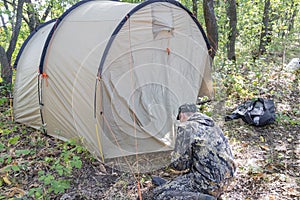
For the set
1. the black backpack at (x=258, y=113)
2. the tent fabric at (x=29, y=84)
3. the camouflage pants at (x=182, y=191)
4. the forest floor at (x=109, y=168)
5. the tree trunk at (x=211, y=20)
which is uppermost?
the tree trunk at (x=211, y=20)

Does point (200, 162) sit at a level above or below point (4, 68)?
below

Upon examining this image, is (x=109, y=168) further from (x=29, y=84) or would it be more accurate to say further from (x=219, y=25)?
(x=219, y=25)

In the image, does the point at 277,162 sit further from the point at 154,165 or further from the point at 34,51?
the point at 34,51

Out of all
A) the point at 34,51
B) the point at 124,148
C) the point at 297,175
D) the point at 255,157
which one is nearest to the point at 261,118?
the point at 255,157

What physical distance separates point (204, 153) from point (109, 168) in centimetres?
159

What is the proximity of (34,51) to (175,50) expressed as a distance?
2620mm

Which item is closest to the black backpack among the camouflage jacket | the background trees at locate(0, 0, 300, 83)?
the background trees at locate(0, 0, 300, 83)

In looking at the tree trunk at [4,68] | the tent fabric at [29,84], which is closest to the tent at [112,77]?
the tent fabric at [29,84]

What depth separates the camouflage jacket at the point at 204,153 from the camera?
2.81 metres

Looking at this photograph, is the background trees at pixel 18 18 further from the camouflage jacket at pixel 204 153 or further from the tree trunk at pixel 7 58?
the camouflage jacket at pixel 204 153

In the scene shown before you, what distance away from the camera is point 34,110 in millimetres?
5000

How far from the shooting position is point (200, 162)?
2822mm

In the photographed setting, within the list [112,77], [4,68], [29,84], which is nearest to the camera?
[112,77]

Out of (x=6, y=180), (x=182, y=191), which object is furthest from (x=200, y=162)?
(x=6, y=180)
